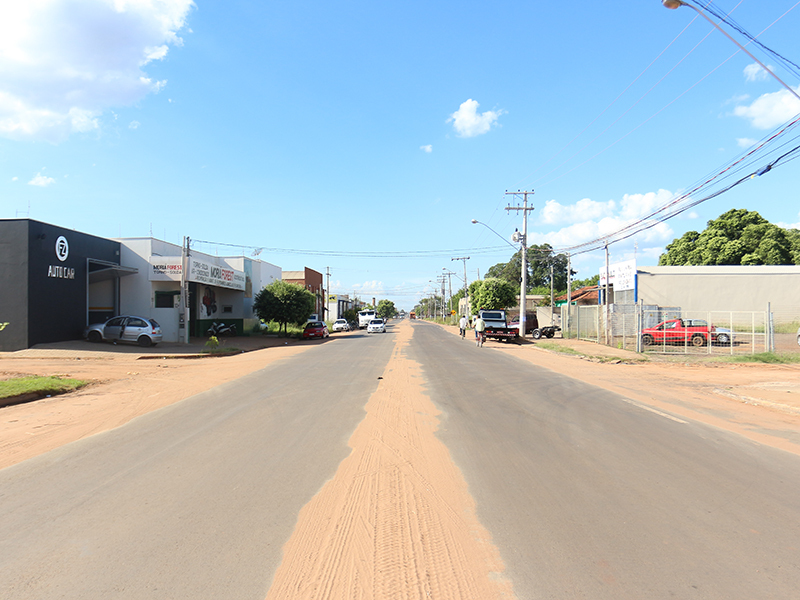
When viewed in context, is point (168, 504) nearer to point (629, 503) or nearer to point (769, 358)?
point (629, 503)

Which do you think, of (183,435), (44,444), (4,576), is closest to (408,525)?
(4,576)

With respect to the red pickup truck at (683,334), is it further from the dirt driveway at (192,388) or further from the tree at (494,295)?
the tree at (494,295)

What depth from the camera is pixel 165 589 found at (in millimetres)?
3340

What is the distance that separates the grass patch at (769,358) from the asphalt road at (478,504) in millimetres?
14330

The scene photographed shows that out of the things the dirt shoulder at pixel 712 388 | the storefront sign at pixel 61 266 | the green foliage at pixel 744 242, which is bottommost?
the dirt shoulder at pixel 712 388

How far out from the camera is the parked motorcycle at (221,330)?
37.6 m

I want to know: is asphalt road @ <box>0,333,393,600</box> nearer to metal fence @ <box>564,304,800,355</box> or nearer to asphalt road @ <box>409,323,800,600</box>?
asphalt road @ <box>409,323,800,600</box>

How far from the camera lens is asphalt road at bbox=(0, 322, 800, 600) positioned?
11.5 feet

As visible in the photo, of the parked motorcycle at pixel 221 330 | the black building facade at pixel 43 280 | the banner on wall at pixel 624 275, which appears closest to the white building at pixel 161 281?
the parked motorcycle at pixel 221 330

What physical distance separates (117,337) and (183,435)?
2044 centimetres

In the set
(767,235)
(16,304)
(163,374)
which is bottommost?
(163,374)

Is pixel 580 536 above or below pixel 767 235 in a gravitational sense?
below

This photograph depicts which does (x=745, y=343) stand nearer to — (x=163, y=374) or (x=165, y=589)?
(x=163, y=374)

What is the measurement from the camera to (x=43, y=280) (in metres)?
22.4
